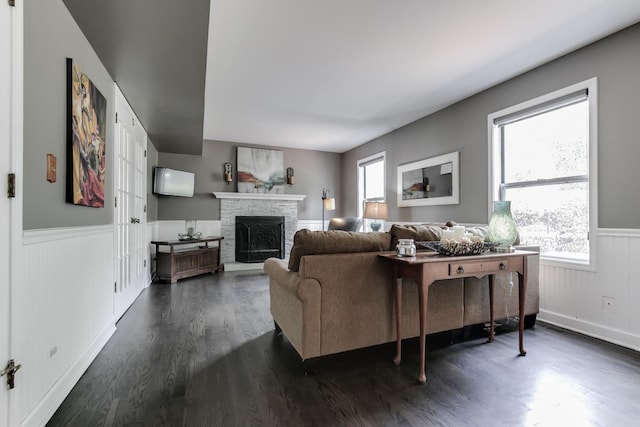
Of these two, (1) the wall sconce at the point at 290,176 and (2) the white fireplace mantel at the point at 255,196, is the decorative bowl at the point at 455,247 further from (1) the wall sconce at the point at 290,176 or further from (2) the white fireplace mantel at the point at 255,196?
(1) the wall sconce at the point at 290,176

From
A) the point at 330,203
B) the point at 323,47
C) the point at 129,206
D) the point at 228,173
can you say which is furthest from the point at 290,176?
the point at 323,47

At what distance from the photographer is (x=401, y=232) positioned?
7.51 ft

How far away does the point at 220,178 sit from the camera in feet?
20.4

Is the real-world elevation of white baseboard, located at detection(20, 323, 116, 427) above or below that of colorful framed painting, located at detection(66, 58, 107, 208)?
below

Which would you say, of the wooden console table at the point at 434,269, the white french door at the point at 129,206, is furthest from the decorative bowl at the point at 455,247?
the white french door at the point at 129,206

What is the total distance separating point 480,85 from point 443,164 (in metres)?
1.11

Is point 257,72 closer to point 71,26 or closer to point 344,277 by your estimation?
point 71,26

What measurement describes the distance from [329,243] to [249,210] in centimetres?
456

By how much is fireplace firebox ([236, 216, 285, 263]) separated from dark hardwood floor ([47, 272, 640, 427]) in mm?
3389

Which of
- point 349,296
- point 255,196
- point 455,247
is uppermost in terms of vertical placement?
point 255,196

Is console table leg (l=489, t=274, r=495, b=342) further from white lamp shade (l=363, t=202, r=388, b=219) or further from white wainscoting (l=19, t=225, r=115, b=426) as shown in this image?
white wainscoting (l=19, t=225, r=115, b=426)

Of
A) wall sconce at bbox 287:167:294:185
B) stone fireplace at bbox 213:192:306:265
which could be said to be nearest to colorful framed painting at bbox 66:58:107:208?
stone fireplace at bbox 213:192:306:265

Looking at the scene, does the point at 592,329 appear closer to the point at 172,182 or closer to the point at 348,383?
the point at 348,383

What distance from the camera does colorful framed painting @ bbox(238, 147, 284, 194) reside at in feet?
20.8
